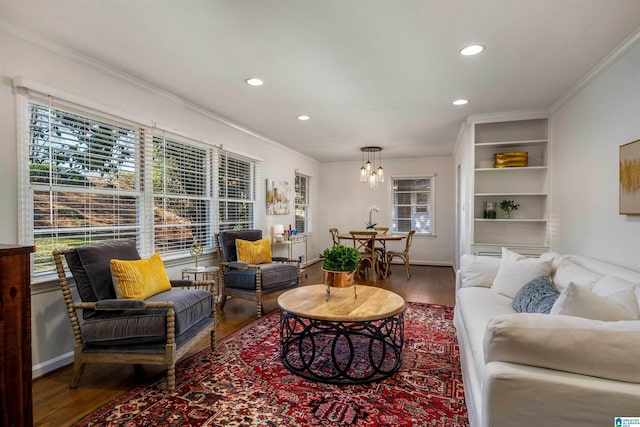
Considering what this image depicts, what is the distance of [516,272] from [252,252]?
2977mm

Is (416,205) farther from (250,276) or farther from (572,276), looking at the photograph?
(572,276)

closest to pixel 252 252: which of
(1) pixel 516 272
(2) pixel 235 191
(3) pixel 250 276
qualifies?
(3) pixel 250 276

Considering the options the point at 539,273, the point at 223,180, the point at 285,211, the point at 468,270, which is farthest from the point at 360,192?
the point at 539,273

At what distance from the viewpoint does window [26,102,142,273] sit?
245cm

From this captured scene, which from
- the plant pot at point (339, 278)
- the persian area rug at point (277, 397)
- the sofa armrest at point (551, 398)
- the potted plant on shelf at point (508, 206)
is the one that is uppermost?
the potted plant on shelf at point (508, 206)

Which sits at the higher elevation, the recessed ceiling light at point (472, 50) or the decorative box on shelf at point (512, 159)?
the recessed ceiling light at point (472, 50)

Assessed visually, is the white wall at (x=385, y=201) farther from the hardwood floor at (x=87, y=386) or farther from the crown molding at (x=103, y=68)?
the hardwood floor at (x=87, y=386)

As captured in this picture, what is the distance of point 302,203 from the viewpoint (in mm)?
7375

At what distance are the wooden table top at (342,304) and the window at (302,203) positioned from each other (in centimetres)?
416

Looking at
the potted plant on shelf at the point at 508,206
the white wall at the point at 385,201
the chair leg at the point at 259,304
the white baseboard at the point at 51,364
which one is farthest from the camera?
the white wall at the point at 385,201

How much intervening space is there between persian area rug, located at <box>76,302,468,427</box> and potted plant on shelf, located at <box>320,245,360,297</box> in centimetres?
76

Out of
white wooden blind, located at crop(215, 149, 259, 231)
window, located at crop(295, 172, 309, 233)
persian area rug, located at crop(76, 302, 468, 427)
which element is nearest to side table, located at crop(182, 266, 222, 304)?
white wooden blind, located at crop(215, 149, 259, 231)

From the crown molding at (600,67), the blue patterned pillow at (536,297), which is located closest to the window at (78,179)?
the blue patterned pillow at (536,297)

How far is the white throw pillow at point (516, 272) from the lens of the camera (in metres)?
2.68
